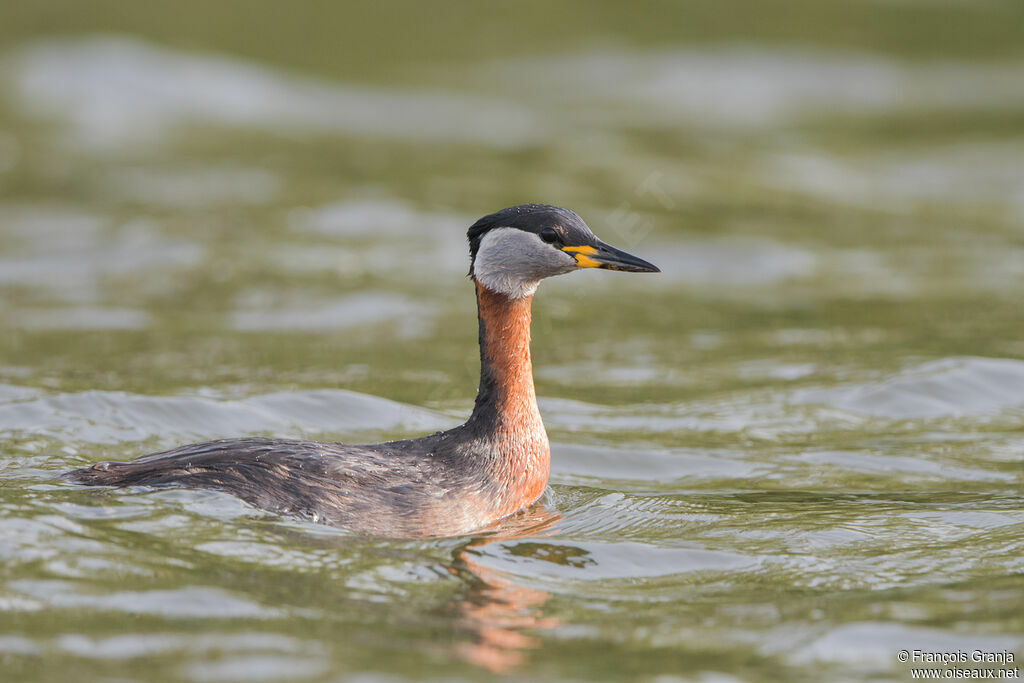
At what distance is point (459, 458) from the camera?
390 inches

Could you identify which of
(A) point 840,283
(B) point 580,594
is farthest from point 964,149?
(B) point 580,594

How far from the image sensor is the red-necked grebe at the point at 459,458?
30.2 feet

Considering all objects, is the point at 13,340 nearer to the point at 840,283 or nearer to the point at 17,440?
the point at 17,440

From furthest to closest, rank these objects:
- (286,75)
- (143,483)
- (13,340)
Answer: (286,75) → (13,340) → (143,483)

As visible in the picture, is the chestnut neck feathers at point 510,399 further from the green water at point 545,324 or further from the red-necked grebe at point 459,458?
the green water at point 545,324

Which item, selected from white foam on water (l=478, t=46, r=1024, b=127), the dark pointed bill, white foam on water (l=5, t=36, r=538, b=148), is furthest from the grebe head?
white foam on water (l=478, t=46, r=1024, b=127)

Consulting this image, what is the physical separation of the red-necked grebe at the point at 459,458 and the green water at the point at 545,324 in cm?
23

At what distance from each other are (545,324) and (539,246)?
677 cm

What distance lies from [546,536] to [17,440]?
14.6 feet

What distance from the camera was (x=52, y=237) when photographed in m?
19.2

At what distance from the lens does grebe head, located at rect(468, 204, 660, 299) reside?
1005 centimetres

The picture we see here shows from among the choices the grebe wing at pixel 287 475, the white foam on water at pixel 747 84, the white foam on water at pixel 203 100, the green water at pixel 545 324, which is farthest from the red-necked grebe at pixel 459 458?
the white foam on water at pixel 747 84

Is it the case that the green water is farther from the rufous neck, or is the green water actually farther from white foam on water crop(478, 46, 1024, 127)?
the rufous neck

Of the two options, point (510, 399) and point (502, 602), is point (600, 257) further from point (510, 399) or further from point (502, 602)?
point (502, 602)
